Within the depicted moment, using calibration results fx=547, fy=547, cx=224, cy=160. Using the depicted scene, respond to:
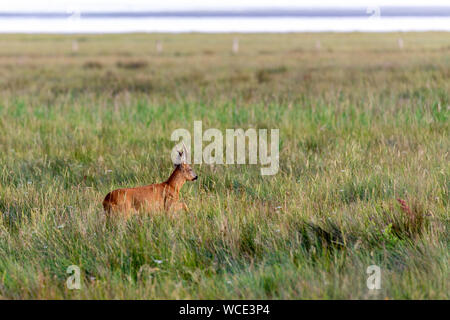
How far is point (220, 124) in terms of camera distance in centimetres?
868

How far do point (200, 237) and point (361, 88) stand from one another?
368 inches

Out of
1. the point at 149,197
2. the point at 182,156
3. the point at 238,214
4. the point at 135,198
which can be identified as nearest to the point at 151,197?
the point at 149,197

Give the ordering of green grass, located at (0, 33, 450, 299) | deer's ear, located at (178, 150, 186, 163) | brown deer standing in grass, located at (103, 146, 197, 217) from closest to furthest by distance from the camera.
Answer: green grass, located at (0, 33, 450, 299) < brown deer standing in grass, located at (103, 146, 197, 217) < deer's ear, located at (178, 150, 186, 163)

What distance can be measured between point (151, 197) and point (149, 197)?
18mm

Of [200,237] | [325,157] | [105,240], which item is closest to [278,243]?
[200,237]

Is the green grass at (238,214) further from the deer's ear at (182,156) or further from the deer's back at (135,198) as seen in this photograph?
the deer's ear at (182,156)

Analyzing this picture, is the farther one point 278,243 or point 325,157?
point 325,157

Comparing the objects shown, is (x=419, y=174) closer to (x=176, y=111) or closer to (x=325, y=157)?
(x=325, y=157)

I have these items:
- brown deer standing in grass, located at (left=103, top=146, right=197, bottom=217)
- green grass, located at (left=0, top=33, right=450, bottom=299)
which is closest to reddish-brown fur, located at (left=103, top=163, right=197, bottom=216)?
brown deer standing in grass, located at (left=103, top=146, right=197, bottom=217)

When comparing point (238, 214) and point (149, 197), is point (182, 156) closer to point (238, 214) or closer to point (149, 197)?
point (149, 197)

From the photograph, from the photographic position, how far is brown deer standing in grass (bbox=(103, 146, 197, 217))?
13.6 ft

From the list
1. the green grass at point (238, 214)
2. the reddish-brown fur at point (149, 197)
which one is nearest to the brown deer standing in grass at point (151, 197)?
the reddish-brown fur at point (149, 197)

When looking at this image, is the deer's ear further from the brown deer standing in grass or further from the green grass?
the green grass

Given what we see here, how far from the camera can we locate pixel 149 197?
4.30 m
